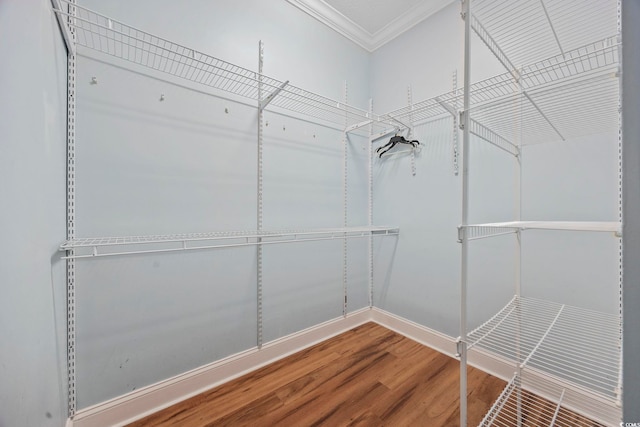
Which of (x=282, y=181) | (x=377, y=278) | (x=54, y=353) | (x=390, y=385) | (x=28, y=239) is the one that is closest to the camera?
(x=28, y=239)

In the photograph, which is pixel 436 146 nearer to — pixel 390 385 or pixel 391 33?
pixel 391 33

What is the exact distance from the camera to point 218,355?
1.38 metres

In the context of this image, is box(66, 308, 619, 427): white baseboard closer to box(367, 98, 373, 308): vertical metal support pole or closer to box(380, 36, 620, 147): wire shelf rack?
box(367, 98, 373, 308): vertical metal support pole

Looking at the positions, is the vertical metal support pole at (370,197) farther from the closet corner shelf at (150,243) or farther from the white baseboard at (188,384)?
the closet corner shelf at (150,243)

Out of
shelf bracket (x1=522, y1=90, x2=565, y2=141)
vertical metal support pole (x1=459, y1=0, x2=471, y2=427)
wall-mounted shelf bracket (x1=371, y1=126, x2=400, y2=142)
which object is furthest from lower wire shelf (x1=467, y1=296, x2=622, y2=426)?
wall-mounted shelf bracket (x1=371, y1=126, x2=400, y2=142)

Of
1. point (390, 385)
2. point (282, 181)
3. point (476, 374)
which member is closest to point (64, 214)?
point (282, 181)

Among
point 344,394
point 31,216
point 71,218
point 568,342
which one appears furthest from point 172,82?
point 568,342

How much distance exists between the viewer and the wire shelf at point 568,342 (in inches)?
43.6

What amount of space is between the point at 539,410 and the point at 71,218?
2284 millimetres

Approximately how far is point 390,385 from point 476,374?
0.54 m

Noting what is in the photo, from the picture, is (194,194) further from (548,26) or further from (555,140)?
(548,26)

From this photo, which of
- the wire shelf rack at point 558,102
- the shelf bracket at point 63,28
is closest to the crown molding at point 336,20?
the wire shelf rack at point 558,102

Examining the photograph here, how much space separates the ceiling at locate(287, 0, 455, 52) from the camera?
1724 millimetres

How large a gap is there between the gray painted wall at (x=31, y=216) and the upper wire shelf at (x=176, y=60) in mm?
177
